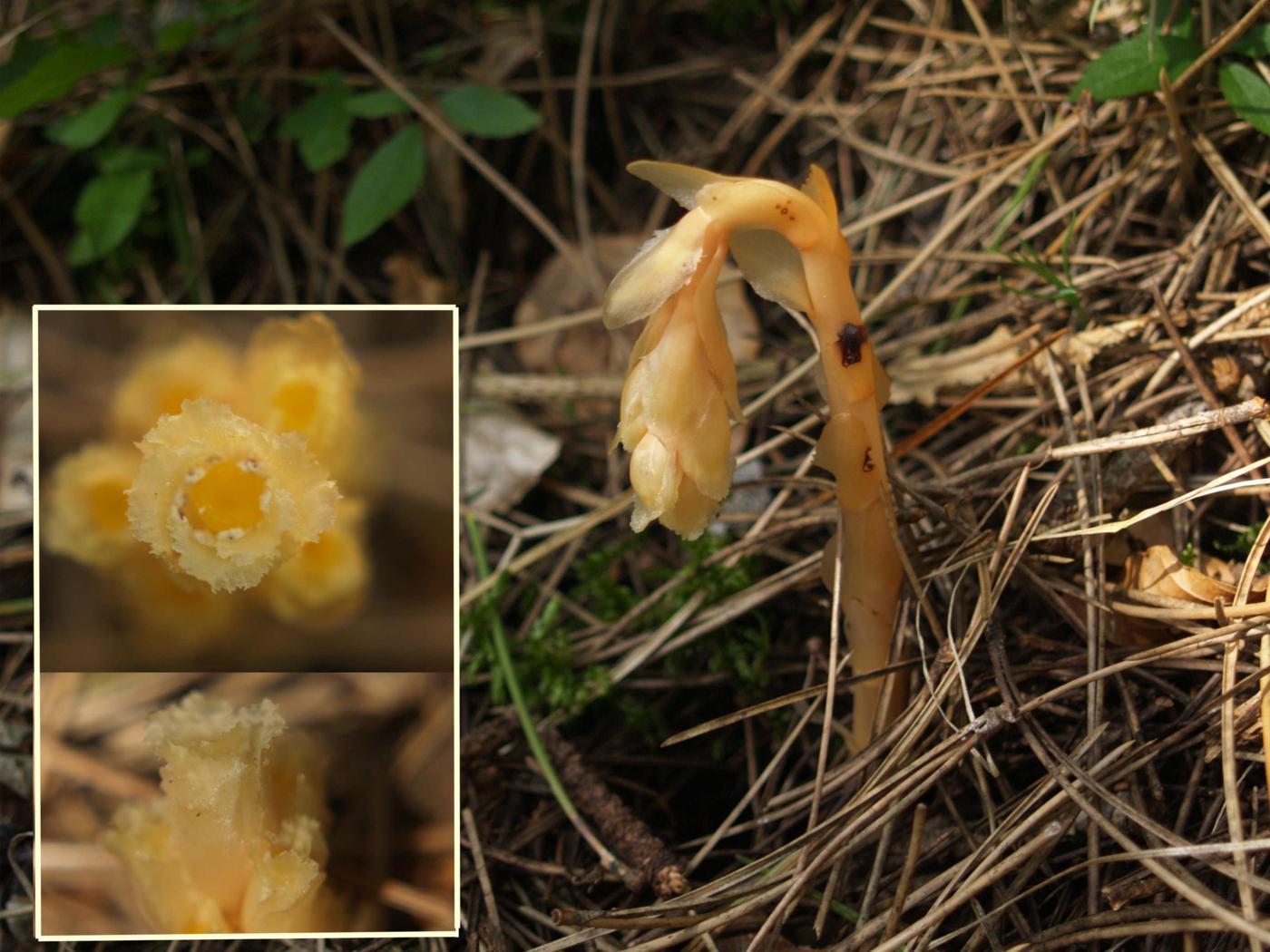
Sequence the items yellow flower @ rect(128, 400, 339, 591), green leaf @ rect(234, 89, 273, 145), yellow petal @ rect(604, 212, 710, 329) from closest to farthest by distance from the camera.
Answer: yellow petal @ rect(604, 212, 710, 329)
yellow flower @ rect(128, 400, 339, 591)
green leaf @ rect(234, 89, 273, 145)

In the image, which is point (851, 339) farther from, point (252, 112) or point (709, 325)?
point (252, 112)

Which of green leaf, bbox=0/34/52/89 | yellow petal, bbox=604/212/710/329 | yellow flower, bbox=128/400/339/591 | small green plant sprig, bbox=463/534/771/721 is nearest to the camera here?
yellow petal, bbox=604/212/710/329

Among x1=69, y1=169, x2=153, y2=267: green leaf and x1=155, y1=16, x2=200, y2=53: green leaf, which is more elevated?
x1=155, y1=16, x2=200, y2=53: green leaf

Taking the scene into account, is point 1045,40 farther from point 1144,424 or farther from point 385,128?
point 385,128

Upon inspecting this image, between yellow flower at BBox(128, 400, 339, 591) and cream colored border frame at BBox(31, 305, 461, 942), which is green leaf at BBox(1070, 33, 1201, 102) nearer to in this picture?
cream colored border frame at BBox(31, 305, 461, 942)

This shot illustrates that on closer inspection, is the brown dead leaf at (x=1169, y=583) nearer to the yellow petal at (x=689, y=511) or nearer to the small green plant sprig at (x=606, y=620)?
the small green plant sprig at (x=606, y=620)

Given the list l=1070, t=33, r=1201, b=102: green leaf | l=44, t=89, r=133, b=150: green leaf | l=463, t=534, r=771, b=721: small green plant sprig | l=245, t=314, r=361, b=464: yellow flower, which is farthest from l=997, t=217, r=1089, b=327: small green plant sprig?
l=44, t=89, r=133, b=150: green leaf

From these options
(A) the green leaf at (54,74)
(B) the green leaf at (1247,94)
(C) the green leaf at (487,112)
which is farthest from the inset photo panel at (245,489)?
(B) the green leaf at (1247,94)
